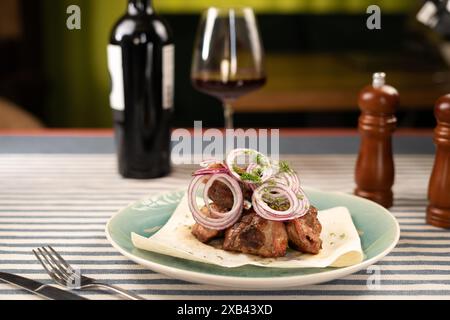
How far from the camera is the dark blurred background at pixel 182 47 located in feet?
11.8

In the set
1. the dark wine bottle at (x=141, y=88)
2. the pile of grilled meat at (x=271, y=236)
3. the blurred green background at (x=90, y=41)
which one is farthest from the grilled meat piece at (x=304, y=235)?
the blurred green background at (x=90, y=41)

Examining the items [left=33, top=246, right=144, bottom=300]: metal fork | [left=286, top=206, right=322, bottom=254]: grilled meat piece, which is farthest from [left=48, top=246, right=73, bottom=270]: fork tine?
[left=286, top=206, right=322, bottom=254]: grilled meat piece

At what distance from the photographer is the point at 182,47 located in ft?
12.2

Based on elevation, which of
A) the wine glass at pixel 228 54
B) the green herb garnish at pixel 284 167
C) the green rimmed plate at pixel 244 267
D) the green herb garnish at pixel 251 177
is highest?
the wine glass at pixel 228 54

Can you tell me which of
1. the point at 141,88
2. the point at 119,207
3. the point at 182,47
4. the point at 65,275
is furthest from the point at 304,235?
the point at 182,47

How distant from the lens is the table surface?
32.5 inches

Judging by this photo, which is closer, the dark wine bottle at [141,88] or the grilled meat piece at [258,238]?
the grilled meat piece at [258,238]

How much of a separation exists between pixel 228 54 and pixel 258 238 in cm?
60

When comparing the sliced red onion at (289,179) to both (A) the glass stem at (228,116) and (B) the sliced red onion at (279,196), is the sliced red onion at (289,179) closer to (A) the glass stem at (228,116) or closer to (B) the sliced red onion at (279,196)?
(B) the sliced red onion at (279,196)

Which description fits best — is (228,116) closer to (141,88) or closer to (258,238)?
(141,88)

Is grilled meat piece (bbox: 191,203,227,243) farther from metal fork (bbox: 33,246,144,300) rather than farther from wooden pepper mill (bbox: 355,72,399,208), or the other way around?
wooden pepper mill (bbox: 355,72,399,208)

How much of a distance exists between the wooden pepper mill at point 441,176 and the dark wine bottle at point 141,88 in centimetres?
53

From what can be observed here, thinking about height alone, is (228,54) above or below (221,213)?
above

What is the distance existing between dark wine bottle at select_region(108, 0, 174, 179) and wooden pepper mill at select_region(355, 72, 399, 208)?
0.39m
